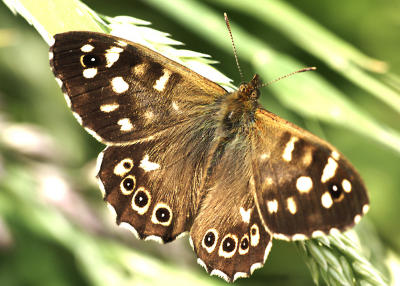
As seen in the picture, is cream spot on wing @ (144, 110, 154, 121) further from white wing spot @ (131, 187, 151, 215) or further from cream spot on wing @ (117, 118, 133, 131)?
white wing spot @ (131, 187, 151, 215)

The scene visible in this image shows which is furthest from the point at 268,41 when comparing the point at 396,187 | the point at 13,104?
the point at 13,104

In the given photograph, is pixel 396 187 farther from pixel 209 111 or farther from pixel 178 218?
pixel 178 218

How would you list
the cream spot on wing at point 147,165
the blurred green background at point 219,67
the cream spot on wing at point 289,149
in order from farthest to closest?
1. the blurred green background at point 219,67
2. the cream spot on wing at point 147,165
3. the cream spot on wing at point 289,149

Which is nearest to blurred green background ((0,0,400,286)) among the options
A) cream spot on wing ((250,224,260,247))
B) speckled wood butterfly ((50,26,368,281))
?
speckled wood butterfly ((50,26,368,281))

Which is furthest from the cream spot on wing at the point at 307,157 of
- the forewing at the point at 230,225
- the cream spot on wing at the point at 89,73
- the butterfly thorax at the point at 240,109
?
Result: the cream spot on wing at the point at 89,73

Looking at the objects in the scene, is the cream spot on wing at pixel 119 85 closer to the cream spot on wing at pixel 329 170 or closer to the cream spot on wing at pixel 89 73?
the cream spot on wing at pixel 89 73

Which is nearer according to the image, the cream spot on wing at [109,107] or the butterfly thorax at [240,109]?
the cream spot on wing at [109,107]
